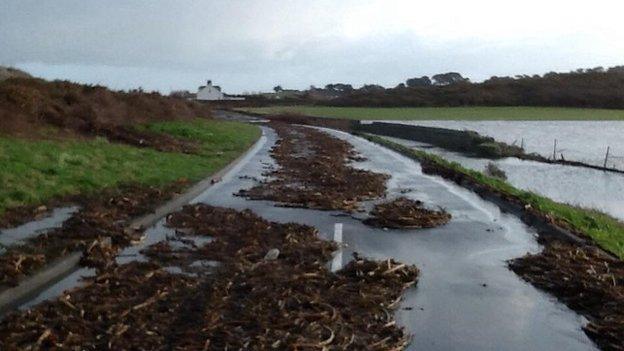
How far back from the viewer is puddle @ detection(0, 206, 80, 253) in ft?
30.5

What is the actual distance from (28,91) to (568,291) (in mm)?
20477

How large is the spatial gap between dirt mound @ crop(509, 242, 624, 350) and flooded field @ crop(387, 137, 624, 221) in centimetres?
1231

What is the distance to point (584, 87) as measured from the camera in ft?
392

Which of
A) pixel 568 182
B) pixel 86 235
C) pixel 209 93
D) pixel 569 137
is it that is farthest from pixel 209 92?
pixel 86 235

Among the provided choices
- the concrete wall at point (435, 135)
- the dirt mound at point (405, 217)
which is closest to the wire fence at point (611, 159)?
the concrete wall at point (435, 135)

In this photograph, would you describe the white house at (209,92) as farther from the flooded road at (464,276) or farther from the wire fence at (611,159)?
the flooded road at (464,276)

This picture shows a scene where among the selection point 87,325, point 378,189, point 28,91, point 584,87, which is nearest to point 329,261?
point 87,325

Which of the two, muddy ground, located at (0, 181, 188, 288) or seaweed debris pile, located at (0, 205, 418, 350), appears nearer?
seaweed debris pile, located at (0, 205, 418, 350)

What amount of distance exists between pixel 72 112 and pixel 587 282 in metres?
21.2

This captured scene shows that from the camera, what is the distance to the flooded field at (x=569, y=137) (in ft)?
→ 160

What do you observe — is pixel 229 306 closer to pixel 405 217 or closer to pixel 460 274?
pixel 460 274

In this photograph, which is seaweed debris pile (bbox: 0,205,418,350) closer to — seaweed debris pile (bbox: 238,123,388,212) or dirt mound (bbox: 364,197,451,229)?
dirt mound (bbox: 364,197,451,229)

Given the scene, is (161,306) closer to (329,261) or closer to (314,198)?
(329,261)

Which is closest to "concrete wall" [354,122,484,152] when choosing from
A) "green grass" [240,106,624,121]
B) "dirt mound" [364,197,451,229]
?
"green grass" [240,106,624,121]
